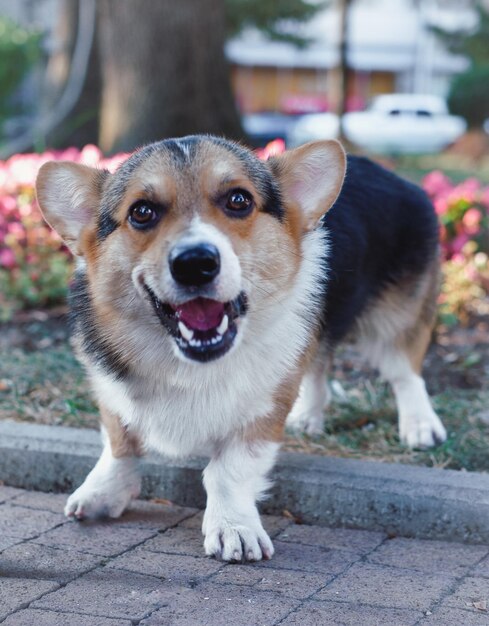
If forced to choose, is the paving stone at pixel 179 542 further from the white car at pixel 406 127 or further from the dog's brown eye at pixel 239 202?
the white car at pixel 406 127

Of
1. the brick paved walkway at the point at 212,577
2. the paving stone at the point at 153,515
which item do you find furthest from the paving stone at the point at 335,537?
the paving stone at the point at 153,515

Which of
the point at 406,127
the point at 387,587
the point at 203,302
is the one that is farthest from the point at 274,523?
the point at 406,127

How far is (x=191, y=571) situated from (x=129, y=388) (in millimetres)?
670

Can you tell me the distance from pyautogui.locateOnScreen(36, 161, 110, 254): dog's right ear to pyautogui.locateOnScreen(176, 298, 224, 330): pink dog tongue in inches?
23.1

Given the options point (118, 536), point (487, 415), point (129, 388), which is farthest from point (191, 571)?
point (487, 415)

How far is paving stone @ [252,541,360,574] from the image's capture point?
322 centimetres

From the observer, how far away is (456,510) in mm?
3525

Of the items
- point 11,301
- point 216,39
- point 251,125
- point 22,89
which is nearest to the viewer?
point 11,301

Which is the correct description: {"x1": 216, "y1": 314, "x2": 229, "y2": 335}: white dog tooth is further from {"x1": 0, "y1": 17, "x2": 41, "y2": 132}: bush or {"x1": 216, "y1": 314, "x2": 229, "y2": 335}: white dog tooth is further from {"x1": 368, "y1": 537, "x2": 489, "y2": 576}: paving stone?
{"x1": 0, "y1": 17, "x2": 41, "y2": 132}: bush

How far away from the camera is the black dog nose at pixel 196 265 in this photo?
2893 millimetres

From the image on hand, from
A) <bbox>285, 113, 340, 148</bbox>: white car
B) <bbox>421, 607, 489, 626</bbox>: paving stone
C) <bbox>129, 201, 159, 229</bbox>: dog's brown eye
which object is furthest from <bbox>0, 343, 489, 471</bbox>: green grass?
<bbox>285, 113, 340, 148</bbox>: white car

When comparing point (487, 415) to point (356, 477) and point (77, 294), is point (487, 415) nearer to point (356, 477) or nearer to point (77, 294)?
point (356, 477)

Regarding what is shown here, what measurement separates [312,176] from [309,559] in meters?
1.33

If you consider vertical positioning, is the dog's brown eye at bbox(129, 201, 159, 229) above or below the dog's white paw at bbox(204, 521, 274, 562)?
above
